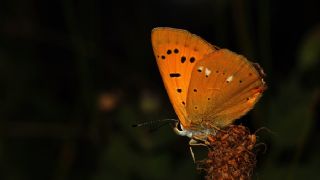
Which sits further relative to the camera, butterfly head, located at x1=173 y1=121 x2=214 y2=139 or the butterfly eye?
the butterfly eye

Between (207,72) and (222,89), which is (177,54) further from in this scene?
(222,89)

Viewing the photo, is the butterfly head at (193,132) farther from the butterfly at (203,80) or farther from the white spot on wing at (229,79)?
the white spot on wing at (229,79)

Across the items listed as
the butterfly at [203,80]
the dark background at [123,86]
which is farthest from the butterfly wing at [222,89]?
the dark background at [123,86]

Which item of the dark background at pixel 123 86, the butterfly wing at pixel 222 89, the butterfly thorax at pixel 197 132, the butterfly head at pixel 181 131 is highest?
the butterfly wing at pixel 222 89

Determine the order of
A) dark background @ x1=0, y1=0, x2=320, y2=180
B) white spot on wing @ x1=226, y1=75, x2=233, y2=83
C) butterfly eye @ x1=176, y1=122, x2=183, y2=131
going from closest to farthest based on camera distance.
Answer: white spot on wing @ x1=226, y1=75, x2=233, y2=83 < butterfly eye @ x1=176, y1=122, x2=183, y2=131 < dark background @ x1=0, y1=0, x2=320, y2=180

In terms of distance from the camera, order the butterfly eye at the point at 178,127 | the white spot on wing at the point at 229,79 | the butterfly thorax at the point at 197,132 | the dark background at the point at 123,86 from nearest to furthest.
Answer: the butterfly thorax at the point at 197,132 → the white spot on wing at the point at 229,79 → the butterfly eye at the point at 178,127 → the dark background at the point at 123,86

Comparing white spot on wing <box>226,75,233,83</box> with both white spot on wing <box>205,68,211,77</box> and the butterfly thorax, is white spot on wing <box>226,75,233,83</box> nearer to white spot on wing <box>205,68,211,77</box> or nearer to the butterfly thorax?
white spot on wing <box>205,68,211,77</box>

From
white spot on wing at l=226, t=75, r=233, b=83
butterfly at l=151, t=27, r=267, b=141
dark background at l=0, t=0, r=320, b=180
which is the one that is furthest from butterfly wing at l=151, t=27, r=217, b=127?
dark background at l=0, t=0, r=320, b=180
